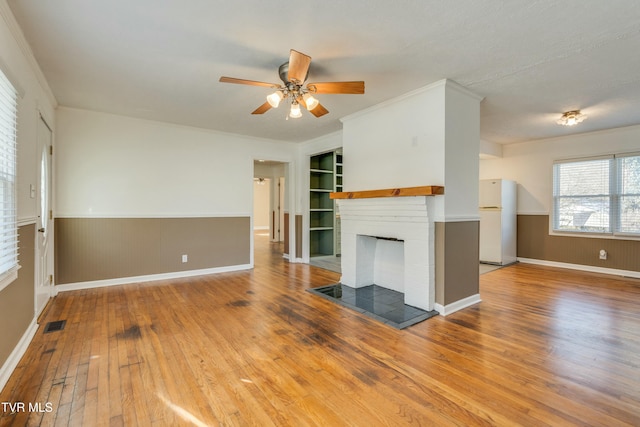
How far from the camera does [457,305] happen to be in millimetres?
3303

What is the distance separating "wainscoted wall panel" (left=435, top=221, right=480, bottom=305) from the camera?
3.18 meters

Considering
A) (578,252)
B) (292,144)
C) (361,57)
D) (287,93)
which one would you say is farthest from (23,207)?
(578,252)

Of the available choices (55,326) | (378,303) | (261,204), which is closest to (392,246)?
(378,303)

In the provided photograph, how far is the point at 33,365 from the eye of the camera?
2127 millimetres

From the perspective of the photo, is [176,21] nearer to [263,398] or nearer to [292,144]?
[263,398]

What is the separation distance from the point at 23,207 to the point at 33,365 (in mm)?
1273

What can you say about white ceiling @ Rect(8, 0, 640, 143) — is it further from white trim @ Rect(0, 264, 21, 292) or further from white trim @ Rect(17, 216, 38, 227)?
white trim @ Rect(0, 264, 21, 292)

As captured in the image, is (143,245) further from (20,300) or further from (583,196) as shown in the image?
(583,196)

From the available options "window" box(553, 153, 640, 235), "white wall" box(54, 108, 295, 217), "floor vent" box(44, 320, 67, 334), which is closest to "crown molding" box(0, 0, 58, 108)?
"white wall" box(54, 108, 295, 217)

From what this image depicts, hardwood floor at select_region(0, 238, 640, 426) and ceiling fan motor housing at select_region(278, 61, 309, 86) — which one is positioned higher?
ceiling fan motor housing at select_region(278, 61, 309, 86)

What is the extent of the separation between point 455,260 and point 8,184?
158 inches

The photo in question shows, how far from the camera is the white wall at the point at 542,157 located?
4.97 meters

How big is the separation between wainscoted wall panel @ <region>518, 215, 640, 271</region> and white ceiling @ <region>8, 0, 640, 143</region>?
95.4 inches

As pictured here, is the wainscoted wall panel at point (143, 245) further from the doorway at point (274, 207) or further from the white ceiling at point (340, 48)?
the doorway at point (274, 207)
